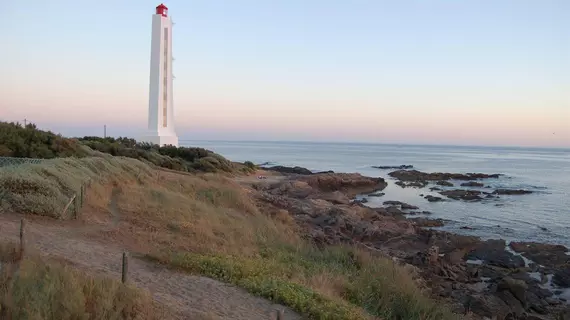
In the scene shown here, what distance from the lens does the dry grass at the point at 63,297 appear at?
5074mm

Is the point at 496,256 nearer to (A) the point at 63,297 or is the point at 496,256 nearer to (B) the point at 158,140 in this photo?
(A) the point at 63,297

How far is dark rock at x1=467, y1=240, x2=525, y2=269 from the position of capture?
52.8 feet

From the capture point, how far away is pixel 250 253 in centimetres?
1117

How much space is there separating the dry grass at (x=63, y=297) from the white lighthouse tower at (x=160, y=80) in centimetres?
3182

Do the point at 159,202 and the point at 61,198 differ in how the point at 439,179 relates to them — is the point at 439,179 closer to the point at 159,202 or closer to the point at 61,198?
the point at 159,202

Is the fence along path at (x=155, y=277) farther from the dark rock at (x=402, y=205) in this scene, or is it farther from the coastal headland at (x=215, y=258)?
the dark rock at (x=402, y=205)

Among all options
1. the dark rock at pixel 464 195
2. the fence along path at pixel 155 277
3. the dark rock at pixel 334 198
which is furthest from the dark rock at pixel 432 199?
the fence along path at pixel 155 277

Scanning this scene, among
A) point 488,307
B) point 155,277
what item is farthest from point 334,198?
point 155,277

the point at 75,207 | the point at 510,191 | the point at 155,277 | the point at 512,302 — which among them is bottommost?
the point at 510,191

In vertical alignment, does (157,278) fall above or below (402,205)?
above

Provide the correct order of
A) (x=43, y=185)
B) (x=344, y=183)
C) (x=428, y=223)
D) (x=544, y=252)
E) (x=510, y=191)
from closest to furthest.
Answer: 1. (x=43, y=185)
2. (x=544, y=252)
3. (x=428, y=223)
4. (x=510, y=191)
5. (x=344, y=183)

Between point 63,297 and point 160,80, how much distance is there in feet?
110

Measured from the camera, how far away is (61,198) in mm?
12328

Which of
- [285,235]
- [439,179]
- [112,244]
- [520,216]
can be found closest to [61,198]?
[112,244]
